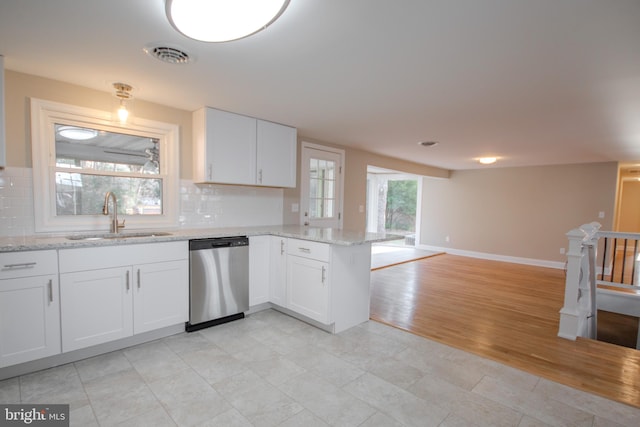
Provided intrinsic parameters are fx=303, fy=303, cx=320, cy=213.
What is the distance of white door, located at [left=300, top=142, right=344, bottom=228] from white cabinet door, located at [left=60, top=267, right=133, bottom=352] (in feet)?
7.98

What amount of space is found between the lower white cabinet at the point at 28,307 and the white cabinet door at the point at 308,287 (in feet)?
6.12

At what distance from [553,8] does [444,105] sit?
Answer: 4.71 ft

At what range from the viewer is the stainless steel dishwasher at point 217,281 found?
111 inches

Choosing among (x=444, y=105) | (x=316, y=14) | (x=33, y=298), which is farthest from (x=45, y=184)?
(x=444, y=105)

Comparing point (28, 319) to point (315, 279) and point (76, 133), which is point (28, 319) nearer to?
point (76, 133)

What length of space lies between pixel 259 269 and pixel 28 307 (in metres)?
1.81

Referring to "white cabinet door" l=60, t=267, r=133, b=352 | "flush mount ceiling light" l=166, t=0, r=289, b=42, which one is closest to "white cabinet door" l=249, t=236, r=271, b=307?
"white cabinet door" l=60, t=267, r=133, b=352

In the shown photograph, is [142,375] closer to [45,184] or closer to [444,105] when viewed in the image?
[45,184]

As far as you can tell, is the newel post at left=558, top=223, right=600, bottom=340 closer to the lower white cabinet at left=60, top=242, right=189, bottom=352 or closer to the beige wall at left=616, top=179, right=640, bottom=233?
the lower white cabinet at left=60, top=242, right=189, bottom=352

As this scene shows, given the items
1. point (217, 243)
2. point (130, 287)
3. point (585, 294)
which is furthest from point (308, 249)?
point (585, 294)

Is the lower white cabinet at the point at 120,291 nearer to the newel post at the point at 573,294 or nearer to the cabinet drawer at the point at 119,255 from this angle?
the cabinet drawer at the point at 119,255

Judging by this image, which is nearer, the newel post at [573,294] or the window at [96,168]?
the window at [96,168]

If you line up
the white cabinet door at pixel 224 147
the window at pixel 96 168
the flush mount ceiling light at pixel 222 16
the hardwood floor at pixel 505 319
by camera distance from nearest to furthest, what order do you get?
the flush mount ceiling light at pixel 222 16
the hardwood floor at pixel 505 319
the window at pixel 96 168
the white cabinet door at pixel 224 147

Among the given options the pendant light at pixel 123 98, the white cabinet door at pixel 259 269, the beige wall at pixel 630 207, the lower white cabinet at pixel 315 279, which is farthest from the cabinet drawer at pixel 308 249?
the beige wall at pixel 630 207
